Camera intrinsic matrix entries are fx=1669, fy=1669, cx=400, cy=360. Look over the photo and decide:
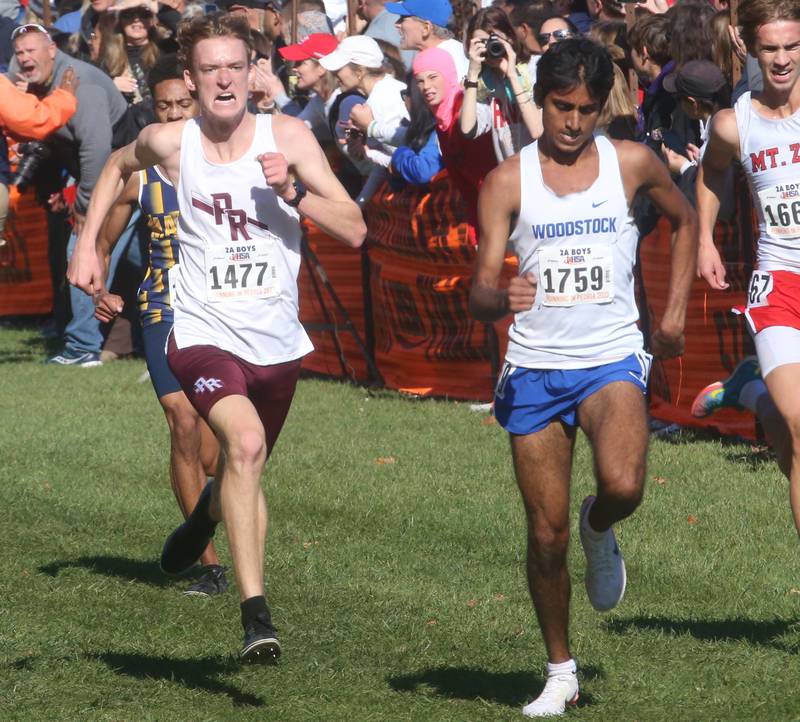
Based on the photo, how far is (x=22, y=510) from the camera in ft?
31.4

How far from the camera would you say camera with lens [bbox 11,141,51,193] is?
49.8ft

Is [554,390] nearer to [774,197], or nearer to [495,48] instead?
[774,197]

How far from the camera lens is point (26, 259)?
19.1m

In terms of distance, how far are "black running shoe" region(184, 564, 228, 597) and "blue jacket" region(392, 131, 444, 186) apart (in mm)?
5000

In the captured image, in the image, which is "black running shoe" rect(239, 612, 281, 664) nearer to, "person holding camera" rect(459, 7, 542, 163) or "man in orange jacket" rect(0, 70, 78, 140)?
"person holding camera" rect(459, 7, 542, 163)

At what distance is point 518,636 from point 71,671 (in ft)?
5.82

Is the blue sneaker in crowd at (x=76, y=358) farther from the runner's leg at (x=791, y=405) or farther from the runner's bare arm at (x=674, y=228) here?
the runner's bare arm at (x=674, y=228)

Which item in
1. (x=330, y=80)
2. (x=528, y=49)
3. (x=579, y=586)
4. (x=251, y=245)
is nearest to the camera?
(x=251, y=245)

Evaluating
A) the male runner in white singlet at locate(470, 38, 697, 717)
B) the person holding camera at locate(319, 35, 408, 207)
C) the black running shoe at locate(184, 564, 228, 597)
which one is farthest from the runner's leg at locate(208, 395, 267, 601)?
the person holding camera at locate(319, 35, 408, 207)

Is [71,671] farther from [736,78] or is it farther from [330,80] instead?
[330,80]

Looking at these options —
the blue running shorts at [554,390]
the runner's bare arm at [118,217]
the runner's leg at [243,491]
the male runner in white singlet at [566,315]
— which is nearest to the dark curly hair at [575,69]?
the male runner in white singlet at [566,315]

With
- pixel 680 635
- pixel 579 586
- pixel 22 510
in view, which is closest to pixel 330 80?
pixel 22 510

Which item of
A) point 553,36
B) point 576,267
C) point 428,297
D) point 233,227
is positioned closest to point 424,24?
point 553,36

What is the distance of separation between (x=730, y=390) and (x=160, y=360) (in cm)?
262
